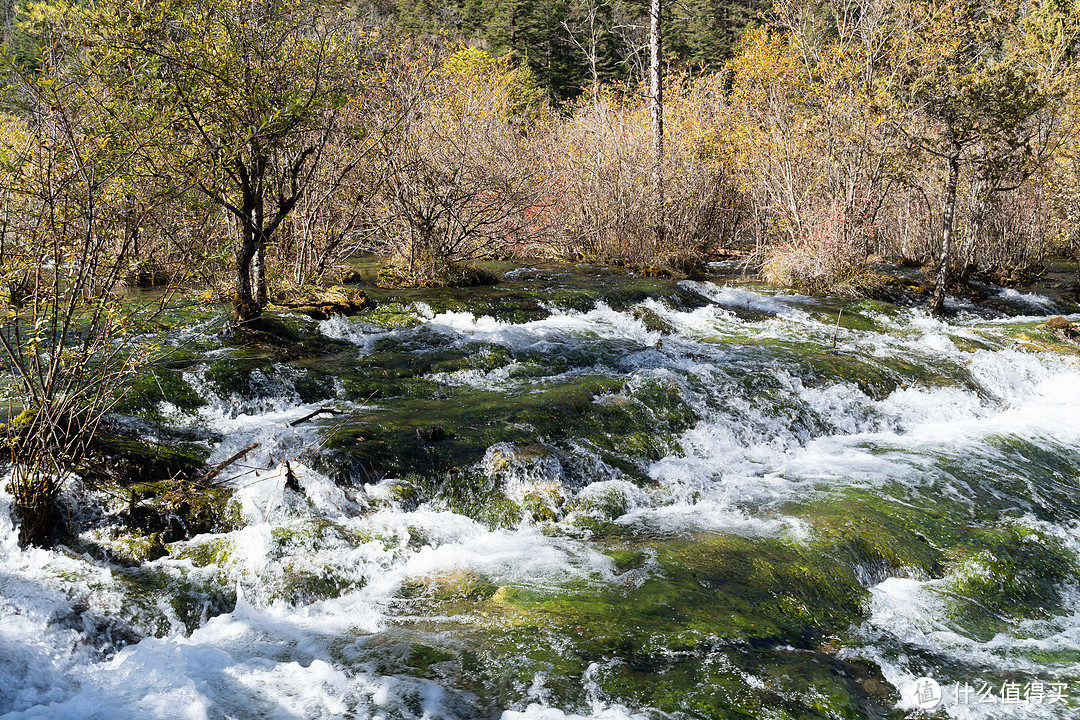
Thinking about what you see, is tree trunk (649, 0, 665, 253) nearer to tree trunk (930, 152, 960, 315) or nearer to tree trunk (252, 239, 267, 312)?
tree trunk (930, 152, 960, 315)

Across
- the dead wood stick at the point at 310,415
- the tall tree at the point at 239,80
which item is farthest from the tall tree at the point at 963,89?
the dead wood stick at the point at 310,415

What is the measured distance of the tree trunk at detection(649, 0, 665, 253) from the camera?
17.1 metres

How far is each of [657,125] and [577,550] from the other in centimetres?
1494

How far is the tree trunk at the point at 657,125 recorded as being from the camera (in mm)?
17141

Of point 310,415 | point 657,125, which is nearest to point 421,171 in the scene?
point 657,125

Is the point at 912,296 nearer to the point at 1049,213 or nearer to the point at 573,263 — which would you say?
the point at 1049,213

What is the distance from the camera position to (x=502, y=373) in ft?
31.7

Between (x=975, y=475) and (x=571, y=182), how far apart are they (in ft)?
41.1

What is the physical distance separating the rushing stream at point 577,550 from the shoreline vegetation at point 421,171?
1029 mm

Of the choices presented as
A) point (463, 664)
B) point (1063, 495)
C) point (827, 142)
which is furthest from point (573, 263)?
point (463, 664)

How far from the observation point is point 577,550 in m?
5.71

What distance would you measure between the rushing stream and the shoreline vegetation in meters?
1.03

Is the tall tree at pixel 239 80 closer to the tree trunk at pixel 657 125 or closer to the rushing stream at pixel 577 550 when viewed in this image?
the rushing stream at pixel 577 550

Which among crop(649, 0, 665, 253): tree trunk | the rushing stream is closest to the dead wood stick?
the rushing stream
